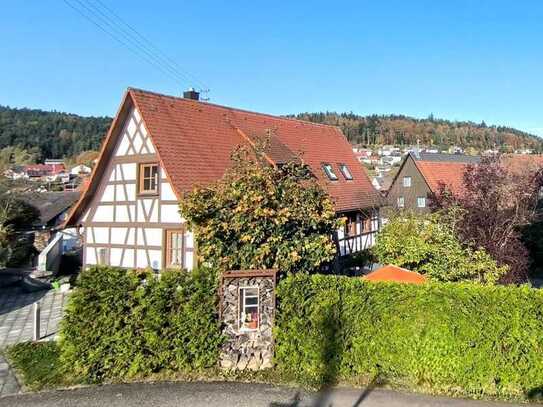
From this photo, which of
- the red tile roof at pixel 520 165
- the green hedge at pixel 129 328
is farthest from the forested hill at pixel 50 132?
the green hedge at pixel 129 328

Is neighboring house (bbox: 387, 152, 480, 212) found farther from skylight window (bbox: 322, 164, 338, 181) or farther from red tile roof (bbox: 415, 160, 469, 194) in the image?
skylight window (bbox: 322, 164, 338, 181)

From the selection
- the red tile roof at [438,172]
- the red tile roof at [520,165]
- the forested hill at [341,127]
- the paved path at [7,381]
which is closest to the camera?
the paved path at [7,381]

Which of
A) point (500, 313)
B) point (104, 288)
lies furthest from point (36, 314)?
point (500, 313)

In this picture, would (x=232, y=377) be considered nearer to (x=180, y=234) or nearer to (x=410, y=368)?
(x=410, y=368)

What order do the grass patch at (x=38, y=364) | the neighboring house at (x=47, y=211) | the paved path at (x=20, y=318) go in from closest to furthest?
1. the grass patch at (x=38, y=364)
2. the paved path at (x=20, y=318)
3. the neighboring house at (x=47, y=211)

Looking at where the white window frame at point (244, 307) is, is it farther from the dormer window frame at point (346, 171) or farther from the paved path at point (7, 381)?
the dormer window frame at point (346, 171)

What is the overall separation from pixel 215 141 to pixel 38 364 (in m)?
10.5

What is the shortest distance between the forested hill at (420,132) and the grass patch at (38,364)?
11947cm

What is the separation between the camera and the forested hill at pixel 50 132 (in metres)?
107

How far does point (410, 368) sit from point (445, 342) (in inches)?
32.0

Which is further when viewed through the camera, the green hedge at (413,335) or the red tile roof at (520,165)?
the red tile roof at (520,165)

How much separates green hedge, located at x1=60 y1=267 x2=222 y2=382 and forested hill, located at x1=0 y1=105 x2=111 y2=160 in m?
102

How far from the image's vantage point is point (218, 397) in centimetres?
803

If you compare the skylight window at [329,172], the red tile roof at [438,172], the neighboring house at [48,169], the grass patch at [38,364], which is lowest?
the grass patch at [38,364]
